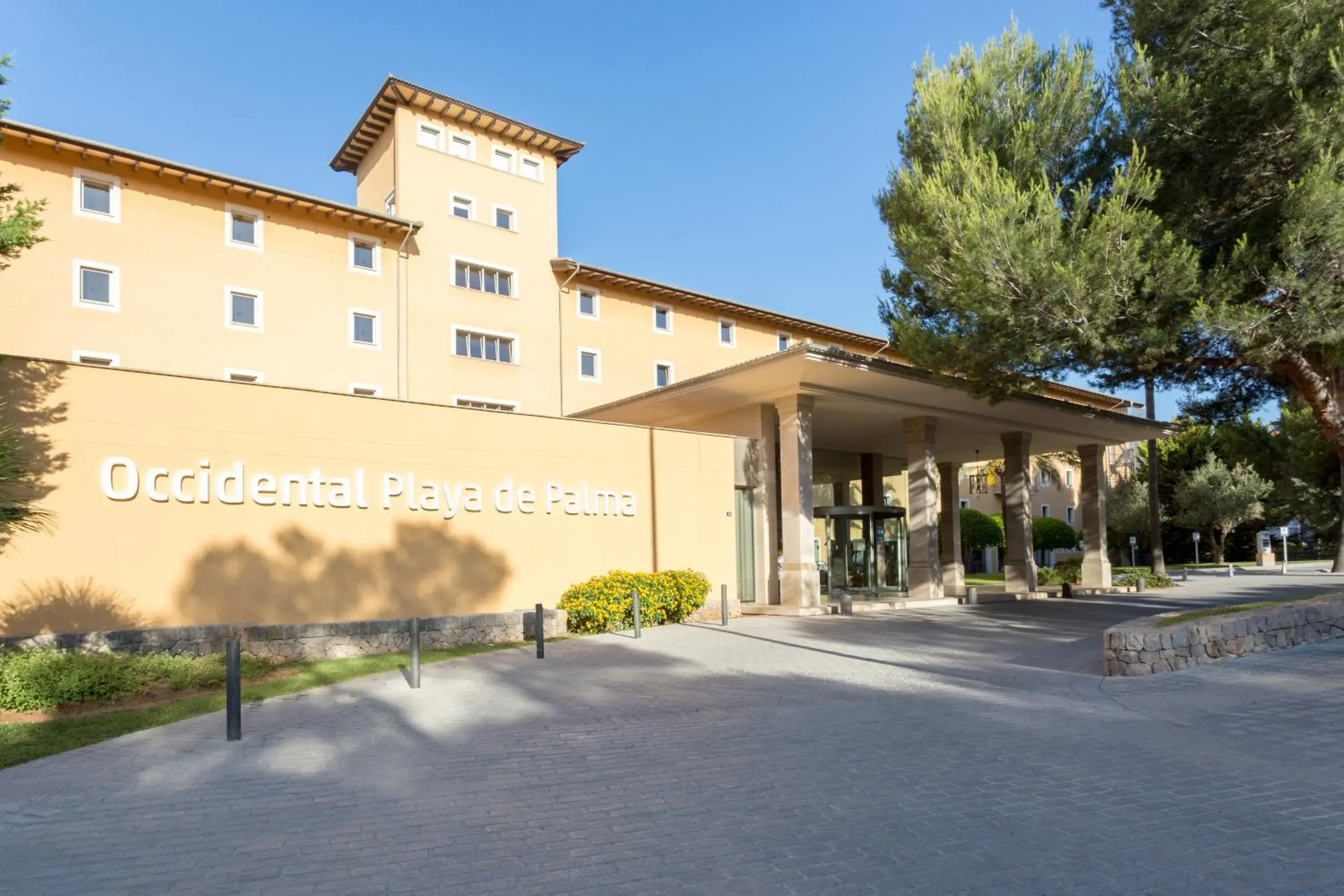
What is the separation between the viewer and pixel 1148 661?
10328mm

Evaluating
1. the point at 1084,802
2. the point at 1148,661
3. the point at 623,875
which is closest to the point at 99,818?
the point at 623,875

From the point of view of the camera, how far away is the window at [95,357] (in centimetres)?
2350

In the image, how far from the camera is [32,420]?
37.9 ft

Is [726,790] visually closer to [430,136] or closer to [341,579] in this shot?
[341,579]

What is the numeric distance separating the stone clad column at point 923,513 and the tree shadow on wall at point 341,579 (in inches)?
503

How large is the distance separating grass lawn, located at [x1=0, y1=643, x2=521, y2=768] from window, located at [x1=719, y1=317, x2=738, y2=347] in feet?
85.2

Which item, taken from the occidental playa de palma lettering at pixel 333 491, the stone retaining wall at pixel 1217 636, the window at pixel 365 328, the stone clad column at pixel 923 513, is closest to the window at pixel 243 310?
the window at pixel 365 328

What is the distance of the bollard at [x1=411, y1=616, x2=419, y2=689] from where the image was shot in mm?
10477

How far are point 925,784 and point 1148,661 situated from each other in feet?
18.8

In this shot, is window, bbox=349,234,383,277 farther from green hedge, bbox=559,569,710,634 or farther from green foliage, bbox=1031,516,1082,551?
green foliage, bbox=1031,516,1082,551

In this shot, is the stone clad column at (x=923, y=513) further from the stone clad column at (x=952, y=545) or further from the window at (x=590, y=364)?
the window at (x=590, y=364)

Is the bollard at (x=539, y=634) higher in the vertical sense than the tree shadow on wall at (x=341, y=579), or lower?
Answer: lower

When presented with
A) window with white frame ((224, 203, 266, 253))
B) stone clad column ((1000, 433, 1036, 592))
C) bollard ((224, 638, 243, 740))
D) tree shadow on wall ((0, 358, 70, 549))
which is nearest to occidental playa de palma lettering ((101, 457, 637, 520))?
tree shadow on wall ((0, 358, 70, 549))

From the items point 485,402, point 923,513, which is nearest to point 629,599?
point 923,513
